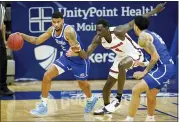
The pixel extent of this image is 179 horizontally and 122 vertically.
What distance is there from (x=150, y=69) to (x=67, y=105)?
2.68m

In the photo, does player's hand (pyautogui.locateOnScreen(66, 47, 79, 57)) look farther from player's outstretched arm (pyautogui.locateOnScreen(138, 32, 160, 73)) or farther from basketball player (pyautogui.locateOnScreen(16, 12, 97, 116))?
player's outstretched arm (pyautogui.locateOnScreen(138, 32, 160, 73))

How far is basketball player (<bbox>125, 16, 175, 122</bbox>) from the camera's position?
218 inches

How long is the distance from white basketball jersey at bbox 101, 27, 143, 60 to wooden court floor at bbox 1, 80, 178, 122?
0.99m

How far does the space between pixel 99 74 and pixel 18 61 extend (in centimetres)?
223

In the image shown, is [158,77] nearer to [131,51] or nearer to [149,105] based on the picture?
[149,105]

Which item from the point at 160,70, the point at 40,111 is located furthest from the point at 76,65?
the point at 160,70

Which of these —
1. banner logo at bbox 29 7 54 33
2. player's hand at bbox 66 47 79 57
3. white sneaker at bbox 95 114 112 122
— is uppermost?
banner logo at bbox 29 7 54 33

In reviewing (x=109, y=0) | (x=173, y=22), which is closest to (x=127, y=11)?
(x=109, y=0)

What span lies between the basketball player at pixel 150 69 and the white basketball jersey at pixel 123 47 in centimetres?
119

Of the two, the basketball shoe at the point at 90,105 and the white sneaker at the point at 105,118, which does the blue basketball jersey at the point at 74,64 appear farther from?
the white sneaker at the point at 105,118

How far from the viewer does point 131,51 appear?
7.14 m

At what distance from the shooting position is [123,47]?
7.03 m

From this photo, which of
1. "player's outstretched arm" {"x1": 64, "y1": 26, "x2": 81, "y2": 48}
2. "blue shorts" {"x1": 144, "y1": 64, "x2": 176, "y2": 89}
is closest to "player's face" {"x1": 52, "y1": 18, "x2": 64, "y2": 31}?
"player's outstretched arm" {"x1": 64, "y1": 26, "x2": 81, "y2": 48}

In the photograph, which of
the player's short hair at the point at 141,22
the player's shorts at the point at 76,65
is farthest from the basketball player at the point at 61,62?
the player's short hair at the point at 141,22
